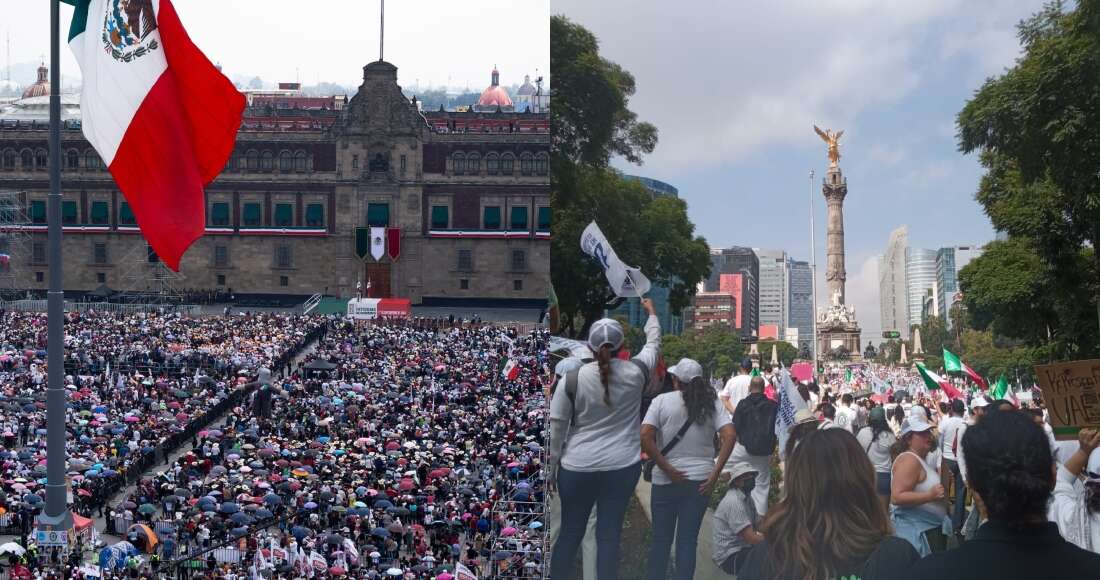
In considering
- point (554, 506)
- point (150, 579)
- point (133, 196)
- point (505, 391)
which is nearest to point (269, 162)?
point (505, 391)

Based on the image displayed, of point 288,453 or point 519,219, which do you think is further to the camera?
point 519,219

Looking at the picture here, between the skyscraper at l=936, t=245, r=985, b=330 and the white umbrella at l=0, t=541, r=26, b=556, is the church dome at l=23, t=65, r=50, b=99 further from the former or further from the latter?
the skyscraper at l=936, t=245, r=985, b=330

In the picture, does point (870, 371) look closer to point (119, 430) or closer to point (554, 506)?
point (554, 506)

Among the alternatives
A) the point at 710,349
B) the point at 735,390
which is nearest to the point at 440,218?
the point at 710,349

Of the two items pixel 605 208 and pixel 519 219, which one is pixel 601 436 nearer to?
pixel 605 208

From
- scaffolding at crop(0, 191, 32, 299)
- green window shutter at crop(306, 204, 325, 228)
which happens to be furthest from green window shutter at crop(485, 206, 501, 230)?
scaffolding at crop(0, 191, 32, 299)

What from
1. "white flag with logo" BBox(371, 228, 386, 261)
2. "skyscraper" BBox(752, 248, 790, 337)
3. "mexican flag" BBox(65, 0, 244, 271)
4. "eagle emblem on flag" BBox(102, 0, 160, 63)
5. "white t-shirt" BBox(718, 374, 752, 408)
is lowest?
"white t-shirt" BBox(718, 374, 752, 408)
